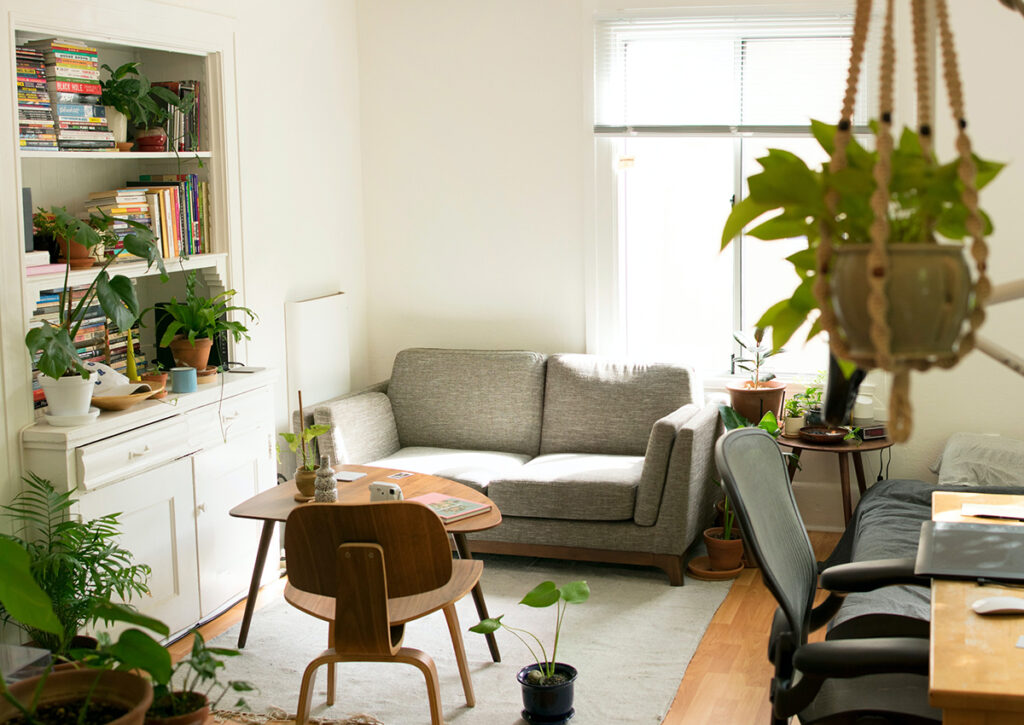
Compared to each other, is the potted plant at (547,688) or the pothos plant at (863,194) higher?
the pothos plant at (863,194)

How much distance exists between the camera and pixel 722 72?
5270 millimetres

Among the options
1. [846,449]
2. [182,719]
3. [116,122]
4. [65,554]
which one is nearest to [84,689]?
[182,719]

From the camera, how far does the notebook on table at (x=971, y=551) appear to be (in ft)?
7.92

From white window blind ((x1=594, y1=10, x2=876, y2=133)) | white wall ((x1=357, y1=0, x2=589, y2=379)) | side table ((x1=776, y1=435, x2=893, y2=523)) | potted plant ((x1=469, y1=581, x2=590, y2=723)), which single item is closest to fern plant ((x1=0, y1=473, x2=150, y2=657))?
potted plant ((x1=469, y1=581, x2=590, y2=723))

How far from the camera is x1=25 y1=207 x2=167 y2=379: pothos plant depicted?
344cm

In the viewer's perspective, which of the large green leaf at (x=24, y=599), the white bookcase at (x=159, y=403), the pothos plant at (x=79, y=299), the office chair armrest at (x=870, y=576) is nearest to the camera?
the large green leaf at (x=24, y=599)

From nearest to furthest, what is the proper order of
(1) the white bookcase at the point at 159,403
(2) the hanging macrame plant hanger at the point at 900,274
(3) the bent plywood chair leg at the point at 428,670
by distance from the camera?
(2) the hanging macrame plant hanger at the point at 900,274 → (3) the bent plywood chair leg at the point at 428,670 → (1) the white bookcase at the point at 159,403

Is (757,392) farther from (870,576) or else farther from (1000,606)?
(1000,606)

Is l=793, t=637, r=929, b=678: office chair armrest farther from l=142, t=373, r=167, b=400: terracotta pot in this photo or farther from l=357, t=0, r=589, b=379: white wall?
l=357, t=0, r=589, b=379: white wall

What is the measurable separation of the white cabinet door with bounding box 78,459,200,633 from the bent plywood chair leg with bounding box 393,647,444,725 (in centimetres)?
114

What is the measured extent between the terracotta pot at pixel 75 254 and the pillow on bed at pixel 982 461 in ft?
11.2

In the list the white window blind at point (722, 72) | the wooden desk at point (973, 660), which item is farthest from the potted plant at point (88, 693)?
the white window blind at point (722, 72)

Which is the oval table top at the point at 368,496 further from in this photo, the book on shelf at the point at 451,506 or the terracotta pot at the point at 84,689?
the terracotta pot at the point at 84,689

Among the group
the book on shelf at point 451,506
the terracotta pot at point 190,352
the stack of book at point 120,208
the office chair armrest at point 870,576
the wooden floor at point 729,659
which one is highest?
A: the stack of book at point 120,208
